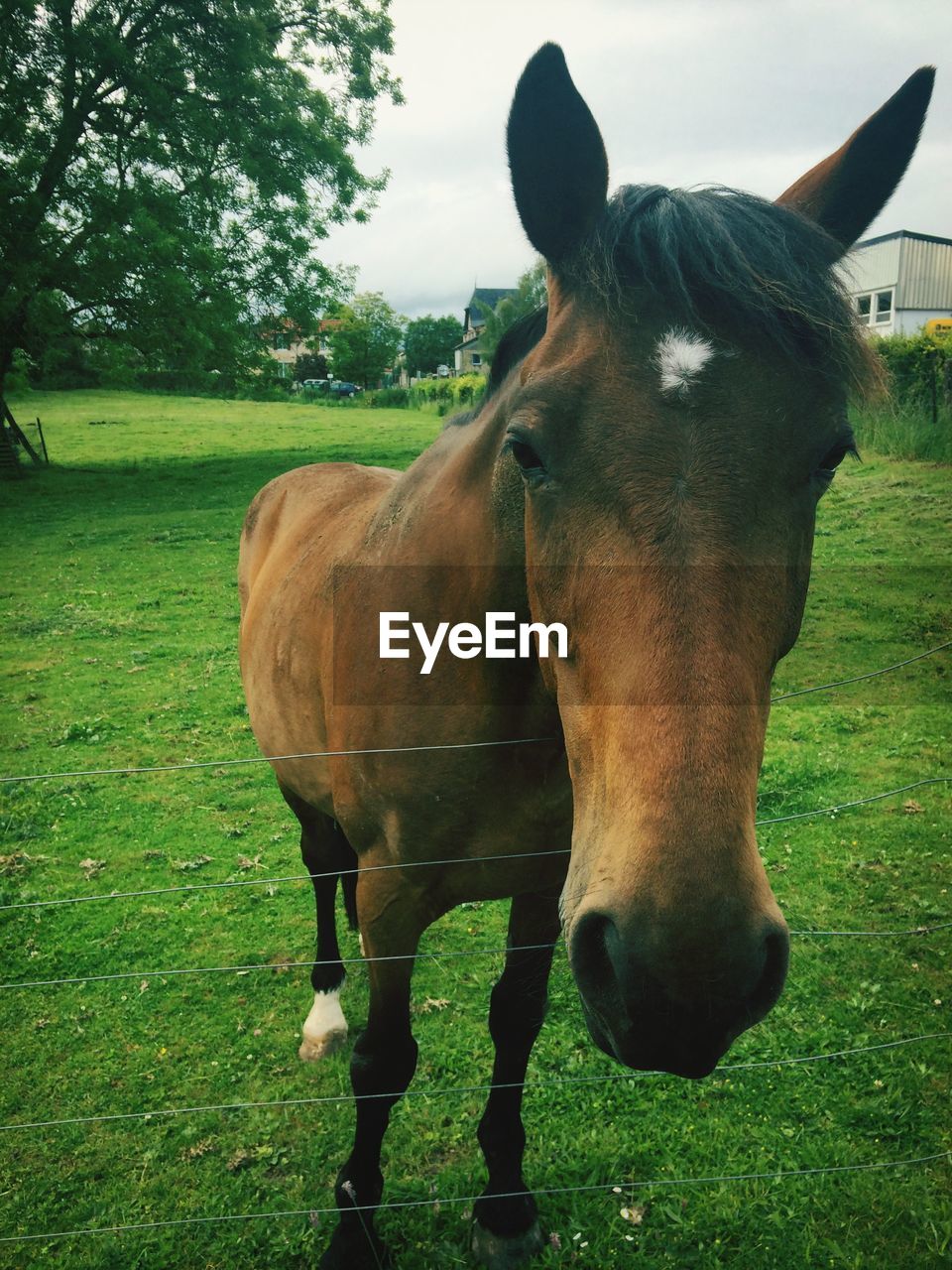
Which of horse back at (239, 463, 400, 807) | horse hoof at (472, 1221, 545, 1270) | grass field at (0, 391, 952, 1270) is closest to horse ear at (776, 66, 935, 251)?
horse back at (239, 463, 400, 807)

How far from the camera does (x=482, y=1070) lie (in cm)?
349

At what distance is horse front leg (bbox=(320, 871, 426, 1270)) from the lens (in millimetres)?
2449

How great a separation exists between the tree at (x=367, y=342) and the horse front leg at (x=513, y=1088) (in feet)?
125

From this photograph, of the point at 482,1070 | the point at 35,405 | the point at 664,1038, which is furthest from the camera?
the point at 35,405

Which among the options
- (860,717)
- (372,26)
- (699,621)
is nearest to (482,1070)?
(699,621)

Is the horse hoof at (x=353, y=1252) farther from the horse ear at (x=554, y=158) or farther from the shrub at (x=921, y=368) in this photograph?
the shrub at (x=921, y=368)

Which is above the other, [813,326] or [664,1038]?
[813,326]

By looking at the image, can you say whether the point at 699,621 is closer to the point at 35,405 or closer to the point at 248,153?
the point at 248,153

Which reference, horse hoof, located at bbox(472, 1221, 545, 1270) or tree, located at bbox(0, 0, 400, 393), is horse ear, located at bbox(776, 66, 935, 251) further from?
tree, located at bbox(0, 0, 400, 393)

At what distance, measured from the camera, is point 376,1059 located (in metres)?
2.57

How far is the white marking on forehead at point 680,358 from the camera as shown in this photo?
1460 millimetres

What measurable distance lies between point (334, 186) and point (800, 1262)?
897 inches

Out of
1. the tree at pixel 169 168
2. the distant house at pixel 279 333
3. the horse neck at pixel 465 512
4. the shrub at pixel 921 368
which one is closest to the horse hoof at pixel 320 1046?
the horse neck at pixel 465 512

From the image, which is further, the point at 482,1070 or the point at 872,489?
the point at 872,489
